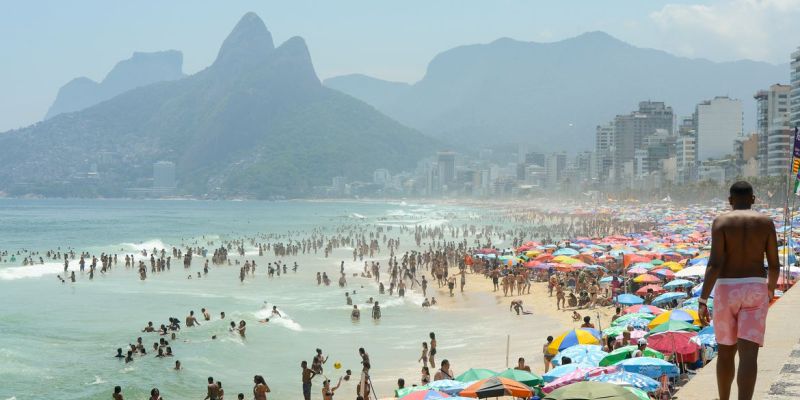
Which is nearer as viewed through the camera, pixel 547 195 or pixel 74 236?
pixel 74 236

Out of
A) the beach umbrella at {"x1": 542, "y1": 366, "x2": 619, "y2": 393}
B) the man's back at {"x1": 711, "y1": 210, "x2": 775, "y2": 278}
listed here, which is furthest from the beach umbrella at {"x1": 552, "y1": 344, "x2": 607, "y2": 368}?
the man's back at {"x1": 711, "y1": 210, "x2": 775, "y2": 278}

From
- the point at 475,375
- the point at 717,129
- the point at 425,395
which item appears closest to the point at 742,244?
the point at 425,395

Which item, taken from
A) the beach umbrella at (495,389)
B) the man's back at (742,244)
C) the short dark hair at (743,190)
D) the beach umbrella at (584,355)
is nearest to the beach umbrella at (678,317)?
the beach umbrella at (584,355)

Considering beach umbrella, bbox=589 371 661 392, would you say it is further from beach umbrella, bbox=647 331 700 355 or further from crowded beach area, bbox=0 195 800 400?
beach umbrella, bbox=647 331 700 355

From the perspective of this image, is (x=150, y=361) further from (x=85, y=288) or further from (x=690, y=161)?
(x=690, y=161)

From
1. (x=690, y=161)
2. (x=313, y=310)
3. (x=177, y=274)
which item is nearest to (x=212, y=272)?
(x=177, y=274)

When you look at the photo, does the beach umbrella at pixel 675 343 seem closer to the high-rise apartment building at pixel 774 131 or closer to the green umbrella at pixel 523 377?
the green umbrella at pixel 523 377
